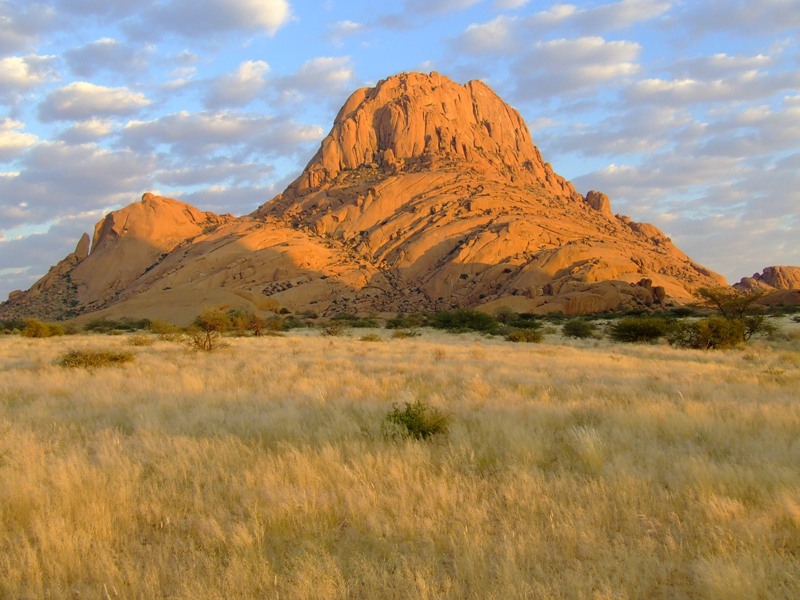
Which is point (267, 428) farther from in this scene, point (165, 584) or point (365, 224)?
point (365, 224)

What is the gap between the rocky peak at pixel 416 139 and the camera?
5162 inches

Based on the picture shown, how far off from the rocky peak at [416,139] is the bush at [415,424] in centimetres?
11888

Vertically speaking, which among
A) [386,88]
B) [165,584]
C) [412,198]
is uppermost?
[386,88]

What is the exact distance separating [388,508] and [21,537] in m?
2.78

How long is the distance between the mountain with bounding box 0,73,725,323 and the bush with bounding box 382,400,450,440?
191 feet

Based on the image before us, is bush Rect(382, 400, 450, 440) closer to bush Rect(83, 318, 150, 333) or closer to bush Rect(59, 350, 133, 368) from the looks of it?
bush Rect(59, 350, 133, 368)

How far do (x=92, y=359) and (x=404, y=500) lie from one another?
1413cm

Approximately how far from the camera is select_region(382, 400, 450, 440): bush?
6703 mm

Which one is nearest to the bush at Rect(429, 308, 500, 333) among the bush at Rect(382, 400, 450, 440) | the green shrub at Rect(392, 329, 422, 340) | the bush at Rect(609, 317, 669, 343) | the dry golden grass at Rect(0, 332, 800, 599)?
the green shrub at Rect(392, 329, 422, 340)

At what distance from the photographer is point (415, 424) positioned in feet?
22.4

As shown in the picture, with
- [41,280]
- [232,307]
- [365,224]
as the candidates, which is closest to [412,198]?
[365,224]

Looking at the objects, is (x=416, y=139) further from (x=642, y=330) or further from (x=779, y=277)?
(x=642, y=330)

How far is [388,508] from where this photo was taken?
445 cm

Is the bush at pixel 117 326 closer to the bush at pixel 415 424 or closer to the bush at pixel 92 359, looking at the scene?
the bush at pixel 92 359
